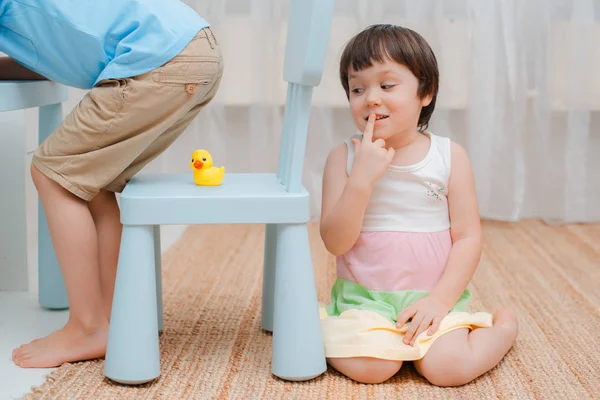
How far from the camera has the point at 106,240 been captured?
1.19 meters

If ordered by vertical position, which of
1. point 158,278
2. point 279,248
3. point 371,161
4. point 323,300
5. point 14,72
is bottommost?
point 323,300

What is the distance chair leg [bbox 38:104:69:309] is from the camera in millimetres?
1361

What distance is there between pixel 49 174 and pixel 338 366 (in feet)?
1.57

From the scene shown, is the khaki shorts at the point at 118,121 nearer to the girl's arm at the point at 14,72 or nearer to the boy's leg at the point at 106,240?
the boy's leg at the point at 106,240

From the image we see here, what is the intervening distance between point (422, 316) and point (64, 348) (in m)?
0.51

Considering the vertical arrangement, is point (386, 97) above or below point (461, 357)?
above

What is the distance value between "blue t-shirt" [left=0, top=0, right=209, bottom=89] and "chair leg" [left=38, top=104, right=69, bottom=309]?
0.25 metres

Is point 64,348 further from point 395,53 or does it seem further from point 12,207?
point 395,53

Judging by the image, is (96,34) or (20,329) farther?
(20,329)

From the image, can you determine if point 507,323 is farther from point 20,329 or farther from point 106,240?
point 20,329

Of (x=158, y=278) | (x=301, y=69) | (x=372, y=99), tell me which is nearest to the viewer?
(x=301, y=69)

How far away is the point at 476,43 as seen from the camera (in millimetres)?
2105

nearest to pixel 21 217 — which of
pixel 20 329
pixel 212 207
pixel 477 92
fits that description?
pixel 20 329

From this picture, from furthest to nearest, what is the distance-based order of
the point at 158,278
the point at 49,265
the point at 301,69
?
the point at 49,265 < the point at 158,278 < the point at 301,69
